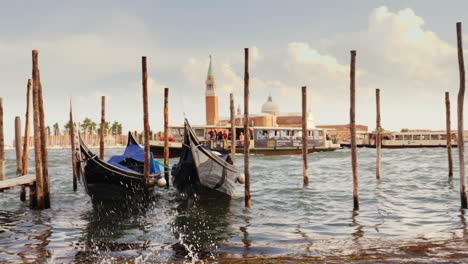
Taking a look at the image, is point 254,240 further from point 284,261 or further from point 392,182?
point 392,182

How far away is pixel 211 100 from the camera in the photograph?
71875 mm

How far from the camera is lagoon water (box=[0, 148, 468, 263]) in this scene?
606 cm

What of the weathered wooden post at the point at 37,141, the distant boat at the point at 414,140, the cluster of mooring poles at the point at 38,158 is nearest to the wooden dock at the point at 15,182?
the cluster of mooring poles at the point at 38,158

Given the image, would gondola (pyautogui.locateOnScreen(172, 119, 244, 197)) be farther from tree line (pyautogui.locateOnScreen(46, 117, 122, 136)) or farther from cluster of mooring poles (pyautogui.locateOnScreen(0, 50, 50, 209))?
tree line (pyautogui.locateOnScreen(46, 117, 122, 136))

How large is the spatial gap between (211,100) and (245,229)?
64493 mm

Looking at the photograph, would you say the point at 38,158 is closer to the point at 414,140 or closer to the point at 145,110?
the point at 145,110

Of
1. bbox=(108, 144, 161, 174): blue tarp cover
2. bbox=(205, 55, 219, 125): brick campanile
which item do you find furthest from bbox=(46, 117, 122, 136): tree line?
bbox=(108, 144, 161, 174): blue tarp cover

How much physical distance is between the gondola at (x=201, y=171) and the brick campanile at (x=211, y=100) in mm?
59564

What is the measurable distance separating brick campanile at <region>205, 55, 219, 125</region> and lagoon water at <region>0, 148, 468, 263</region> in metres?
59.0

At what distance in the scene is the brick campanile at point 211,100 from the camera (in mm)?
71562

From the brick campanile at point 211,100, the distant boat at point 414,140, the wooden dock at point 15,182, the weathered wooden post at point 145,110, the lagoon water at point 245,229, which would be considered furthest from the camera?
the brick campanile at point 211,100

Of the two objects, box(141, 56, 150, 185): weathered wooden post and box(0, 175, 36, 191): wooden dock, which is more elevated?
box(141, 56, 150, 185): weathered wooden post

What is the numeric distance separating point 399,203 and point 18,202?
9.01 meters

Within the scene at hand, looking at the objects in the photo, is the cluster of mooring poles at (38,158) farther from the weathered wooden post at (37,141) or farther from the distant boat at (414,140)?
the distant boat at (414,140)
